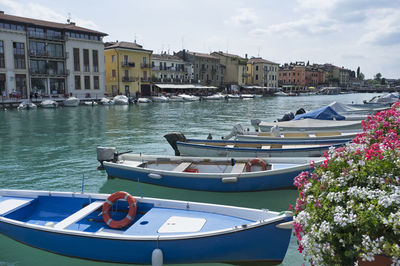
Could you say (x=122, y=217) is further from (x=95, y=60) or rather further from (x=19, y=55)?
A: (x=95, y=60)

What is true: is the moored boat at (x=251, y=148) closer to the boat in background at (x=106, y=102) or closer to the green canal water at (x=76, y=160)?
the green canal water at (x=76, y=160)

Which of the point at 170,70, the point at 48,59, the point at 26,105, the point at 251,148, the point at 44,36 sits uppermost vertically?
the point at 44,36

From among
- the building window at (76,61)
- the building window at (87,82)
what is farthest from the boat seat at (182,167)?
the building window at (87,82)

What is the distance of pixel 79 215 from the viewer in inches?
273

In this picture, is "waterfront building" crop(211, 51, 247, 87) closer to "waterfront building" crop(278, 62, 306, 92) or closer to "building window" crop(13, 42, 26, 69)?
"waterfront building" crop(278, 62, 306, 92)

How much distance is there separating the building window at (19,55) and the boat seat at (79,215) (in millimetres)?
47897

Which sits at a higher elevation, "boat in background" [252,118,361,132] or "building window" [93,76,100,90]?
"building window" [93,76,100,90]

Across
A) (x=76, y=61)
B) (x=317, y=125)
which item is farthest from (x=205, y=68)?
(x=317, y=125)

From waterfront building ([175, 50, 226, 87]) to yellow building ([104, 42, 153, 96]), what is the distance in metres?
19.2

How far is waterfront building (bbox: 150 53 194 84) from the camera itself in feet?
238

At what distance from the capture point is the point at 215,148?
44.7ft

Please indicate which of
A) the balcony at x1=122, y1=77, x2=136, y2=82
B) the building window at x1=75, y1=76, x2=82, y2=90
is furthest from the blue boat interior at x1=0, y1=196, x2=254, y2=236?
the balcony at x1=122, y1=77, x2=136, y2=82

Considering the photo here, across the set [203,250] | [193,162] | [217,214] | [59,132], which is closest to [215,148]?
[193,162]

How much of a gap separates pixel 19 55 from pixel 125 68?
19480 mm
